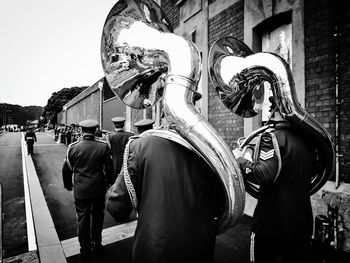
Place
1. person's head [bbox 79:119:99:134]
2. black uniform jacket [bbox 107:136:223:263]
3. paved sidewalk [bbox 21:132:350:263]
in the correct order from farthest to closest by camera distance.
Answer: person's head [bbox 79:119:99:134]
paved sidewalk [bbox 21:132:350:263]
black uniform jacket [bbox 107:136:223:263]

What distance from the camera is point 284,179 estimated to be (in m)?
1.90

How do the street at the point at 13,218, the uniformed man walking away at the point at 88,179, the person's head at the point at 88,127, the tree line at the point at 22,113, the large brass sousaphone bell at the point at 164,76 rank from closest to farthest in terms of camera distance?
the large brass sousaphone bell at the point at 164,76
the uniformed man walking away at the point at 88,179
the person's head at the point at 88,127
the street at the point at 13,218
the tree line at the point at 22,113

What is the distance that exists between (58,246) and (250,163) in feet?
10.4

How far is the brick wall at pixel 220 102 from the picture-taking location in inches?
202

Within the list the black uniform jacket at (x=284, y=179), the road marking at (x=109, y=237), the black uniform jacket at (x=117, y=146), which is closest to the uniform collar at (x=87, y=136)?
the road marking at (x=109, y=237)

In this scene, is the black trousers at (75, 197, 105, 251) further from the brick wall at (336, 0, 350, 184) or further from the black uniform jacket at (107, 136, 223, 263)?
the brick wall at (336, 0, 350, 184)

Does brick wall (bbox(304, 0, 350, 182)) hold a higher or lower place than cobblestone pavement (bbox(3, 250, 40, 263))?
higher

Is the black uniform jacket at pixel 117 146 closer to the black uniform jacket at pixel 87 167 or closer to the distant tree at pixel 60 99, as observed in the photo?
the black uniform jacket at pixel 87 167

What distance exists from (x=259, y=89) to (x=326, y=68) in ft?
4.23

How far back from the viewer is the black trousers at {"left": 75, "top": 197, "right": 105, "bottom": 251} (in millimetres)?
3234

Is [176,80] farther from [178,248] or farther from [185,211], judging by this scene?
[178,248]

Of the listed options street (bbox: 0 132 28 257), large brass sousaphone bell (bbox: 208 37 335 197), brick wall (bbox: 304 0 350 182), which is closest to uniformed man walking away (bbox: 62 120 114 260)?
street (bbox: 0 132 28 257)

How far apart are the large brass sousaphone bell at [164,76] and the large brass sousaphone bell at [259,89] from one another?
3.16ft

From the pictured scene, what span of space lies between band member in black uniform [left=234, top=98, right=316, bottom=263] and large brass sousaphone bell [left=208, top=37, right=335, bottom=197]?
109 mm
